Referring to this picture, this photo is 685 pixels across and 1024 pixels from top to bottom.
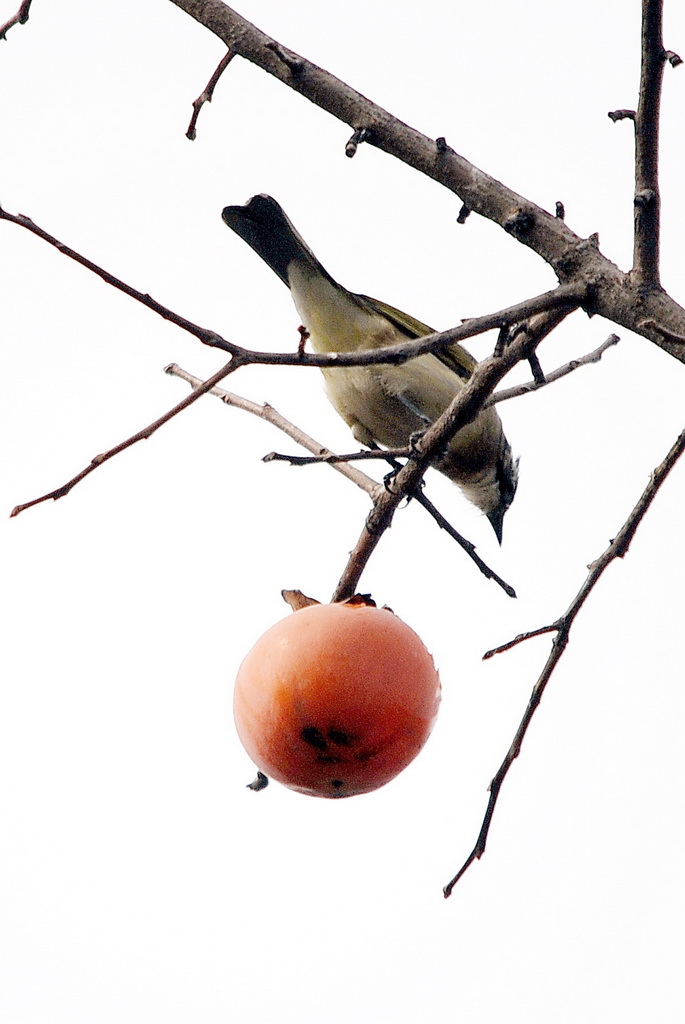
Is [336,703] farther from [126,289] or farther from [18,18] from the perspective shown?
[18,18]

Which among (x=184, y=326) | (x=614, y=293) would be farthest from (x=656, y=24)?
(x=184, y=326)

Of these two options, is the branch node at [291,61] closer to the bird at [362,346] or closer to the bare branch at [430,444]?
the bare branch at [430,444]

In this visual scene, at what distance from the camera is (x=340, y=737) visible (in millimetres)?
2098

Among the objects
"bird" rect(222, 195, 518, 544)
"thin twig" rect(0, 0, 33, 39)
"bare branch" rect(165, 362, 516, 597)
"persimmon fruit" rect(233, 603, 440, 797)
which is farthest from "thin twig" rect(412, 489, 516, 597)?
"bird" rect(222, 195, 518, 544)

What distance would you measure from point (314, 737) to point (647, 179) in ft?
3.80

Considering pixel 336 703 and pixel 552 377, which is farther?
pixel 552 377

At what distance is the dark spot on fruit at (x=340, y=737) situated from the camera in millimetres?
2094

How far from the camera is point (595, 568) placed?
2.23 metres

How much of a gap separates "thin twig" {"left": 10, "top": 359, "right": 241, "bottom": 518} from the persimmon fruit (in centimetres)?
54

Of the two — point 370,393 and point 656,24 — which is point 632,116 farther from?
point 370,393

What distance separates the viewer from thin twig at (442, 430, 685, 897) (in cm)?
218

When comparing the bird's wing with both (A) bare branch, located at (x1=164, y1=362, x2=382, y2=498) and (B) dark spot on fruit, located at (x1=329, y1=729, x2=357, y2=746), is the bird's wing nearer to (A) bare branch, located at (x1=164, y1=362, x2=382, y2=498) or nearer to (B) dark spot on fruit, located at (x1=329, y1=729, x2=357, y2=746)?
(A) bare branch, located at (x1=164, y1=362, x2=382, y2=498)

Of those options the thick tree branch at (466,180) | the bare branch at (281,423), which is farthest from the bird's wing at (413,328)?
the thick tree branch at (466,180)

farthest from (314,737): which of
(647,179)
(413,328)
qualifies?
(413,328)
